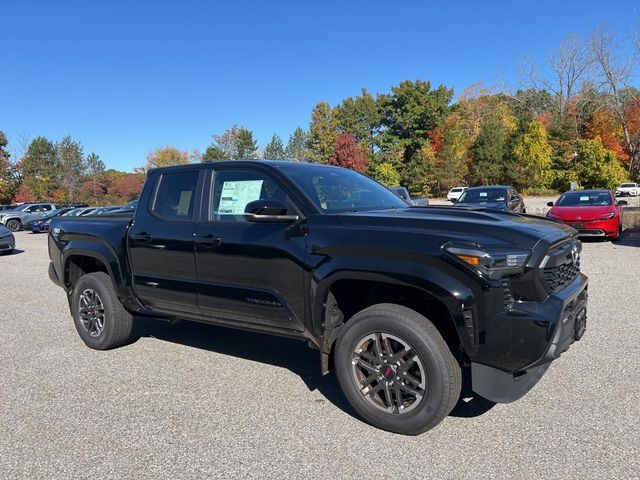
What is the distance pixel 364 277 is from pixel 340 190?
1.16 meters

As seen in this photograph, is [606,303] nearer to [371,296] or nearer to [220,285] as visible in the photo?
[371,296]

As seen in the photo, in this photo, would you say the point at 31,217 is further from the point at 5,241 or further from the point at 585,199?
the point at 585,199

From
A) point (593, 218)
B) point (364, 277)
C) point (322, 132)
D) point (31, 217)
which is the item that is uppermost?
point (322, 132)

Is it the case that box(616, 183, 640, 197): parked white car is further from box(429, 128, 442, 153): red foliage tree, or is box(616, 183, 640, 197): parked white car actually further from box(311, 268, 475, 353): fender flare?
box(311, 268, 475, 353): fender flare

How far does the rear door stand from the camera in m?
4.26

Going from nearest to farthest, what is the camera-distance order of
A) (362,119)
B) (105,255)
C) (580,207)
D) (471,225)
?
1. (471,225)
2. (105,255)
3. (580,207)
4. (362,119)

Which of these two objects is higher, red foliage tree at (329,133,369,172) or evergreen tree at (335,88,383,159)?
evergreen tree at (335,88,383,159)

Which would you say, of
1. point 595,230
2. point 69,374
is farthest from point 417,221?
point 595,230

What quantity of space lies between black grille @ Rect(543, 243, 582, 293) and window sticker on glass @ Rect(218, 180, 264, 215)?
223 centimetres

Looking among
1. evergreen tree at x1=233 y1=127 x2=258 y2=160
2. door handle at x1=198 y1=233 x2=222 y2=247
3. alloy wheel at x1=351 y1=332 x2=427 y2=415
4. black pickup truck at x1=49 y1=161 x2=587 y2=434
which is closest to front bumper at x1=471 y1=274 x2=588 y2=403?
black pickup truck at x1=49 y1=161 x2=587 y2=434

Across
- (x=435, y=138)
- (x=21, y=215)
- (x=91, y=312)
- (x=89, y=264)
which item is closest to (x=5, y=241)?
(x=89, y=264)

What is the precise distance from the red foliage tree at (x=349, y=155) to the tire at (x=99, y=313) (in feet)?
153

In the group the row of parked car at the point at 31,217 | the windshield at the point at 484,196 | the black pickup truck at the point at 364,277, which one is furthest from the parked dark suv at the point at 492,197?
the row of parked car at the point at 31,217

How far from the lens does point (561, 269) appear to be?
127 inches
